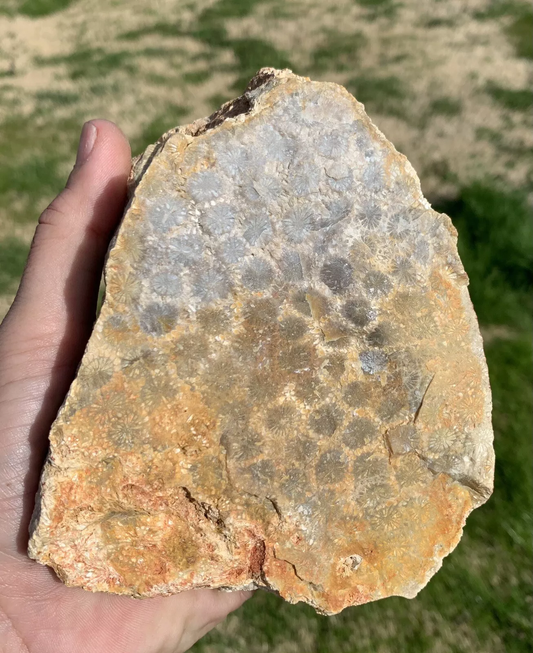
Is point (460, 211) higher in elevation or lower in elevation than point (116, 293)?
lower

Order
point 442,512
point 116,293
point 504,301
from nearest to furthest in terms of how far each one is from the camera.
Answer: point 116,293 → point 442,512 → point 504,301

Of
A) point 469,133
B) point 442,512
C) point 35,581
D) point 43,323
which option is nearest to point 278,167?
point 43,323

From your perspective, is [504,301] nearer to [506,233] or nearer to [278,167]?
[506,233]

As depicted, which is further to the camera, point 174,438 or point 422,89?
point 422,89

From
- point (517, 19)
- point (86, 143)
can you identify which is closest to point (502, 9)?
point (517, 19)

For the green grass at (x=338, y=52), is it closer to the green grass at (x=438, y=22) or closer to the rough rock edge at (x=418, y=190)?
the green grass at (x=438, y=22)

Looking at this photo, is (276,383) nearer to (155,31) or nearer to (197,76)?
(197,76)
